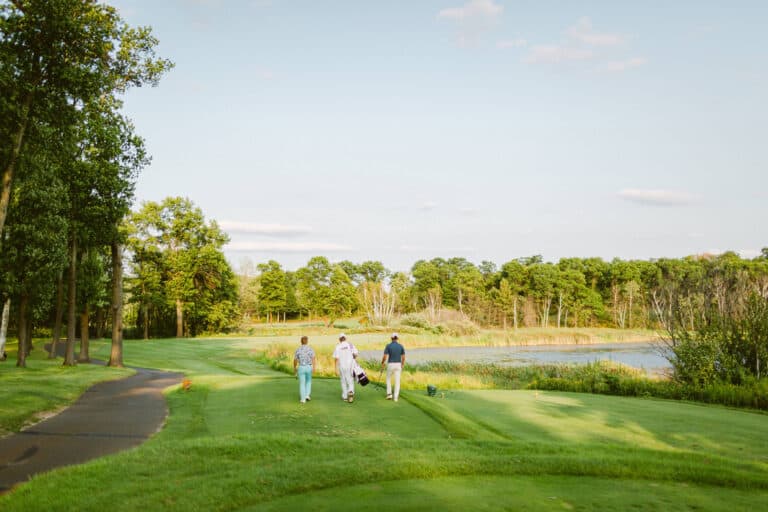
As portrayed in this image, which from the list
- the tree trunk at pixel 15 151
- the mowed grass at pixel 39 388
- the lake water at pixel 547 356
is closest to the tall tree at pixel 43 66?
the tree trunk at pixel 15 151

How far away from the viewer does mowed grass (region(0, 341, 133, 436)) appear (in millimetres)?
14922

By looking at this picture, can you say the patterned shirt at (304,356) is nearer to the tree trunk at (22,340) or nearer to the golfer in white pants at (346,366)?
the golfer in white pants at (346,366)

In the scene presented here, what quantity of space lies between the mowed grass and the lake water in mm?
21144

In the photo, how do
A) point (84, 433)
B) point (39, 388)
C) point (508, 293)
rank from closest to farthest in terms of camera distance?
point (84, 433) < point (39, 388) < point (508, 293)

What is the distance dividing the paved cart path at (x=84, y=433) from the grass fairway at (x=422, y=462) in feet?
2.71

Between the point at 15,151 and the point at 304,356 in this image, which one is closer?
the point at 15,151

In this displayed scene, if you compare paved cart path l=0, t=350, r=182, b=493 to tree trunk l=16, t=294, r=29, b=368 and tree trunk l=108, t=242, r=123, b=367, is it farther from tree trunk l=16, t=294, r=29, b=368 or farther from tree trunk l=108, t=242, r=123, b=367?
tree trunk l=108, t=242, r=123, b=367

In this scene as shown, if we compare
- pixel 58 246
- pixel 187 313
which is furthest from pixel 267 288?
pixel 58 246

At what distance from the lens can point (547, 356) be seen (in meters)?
47.3

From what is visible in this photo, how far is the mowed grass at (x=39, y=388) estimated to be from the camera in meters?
14.9

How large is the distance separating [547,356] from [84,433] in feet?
131

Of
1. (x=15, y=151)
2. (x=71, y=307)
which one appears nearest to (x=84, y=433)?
(x=15, y=151)

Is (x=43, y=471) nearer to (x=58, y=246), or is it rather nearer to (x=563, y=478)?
(x=563, y=478)

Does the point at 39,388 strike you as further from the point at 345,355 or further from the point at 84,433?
the point at 345,355
